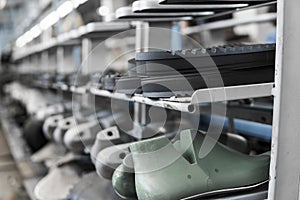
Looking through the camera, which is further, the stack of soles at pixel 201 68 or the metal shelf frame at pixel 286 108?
the stack of soles at pixel 201 68

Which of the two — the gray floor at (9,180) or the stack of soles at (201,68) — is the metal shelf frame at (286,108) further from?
the gray floor at (9,180)

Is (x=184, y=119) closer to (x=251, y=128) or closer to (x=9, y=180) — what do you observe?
(x=251, y=128)

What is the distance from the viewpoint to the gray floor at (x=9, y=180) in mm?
2387

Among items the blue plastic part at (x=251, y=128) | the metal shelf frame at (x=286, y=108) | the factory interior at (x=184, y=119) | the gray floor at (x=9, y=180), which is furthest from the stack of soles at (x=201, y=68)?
the gray floor at (x=9, y=180)

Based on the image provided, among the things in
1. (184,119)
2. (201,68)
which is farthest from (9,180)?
(201,68)

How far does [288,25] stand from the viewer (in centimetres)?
72

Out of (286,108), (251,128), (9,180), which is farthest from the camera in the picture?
(9,180)

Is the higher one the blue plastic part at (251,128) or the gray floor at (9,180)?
the blue plastic part at (251,128)

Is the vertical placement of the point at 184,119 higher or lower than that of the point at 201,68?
lower

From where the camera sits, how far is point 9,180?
8.91ft

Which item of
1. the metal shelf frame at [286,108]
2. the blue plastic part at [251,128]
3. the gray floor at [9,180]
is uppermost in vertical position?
the metal shelf frame at [286,108]

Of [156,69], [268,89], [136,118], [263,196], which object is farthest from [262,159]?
[136,118]

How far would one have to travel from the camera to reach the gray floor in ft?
7.83

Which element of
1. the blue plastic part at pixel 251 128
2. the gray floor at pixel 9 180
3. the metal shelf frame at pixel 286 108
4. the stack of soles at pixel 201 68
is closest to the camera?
the metal shelf frame at pixel 286 108
